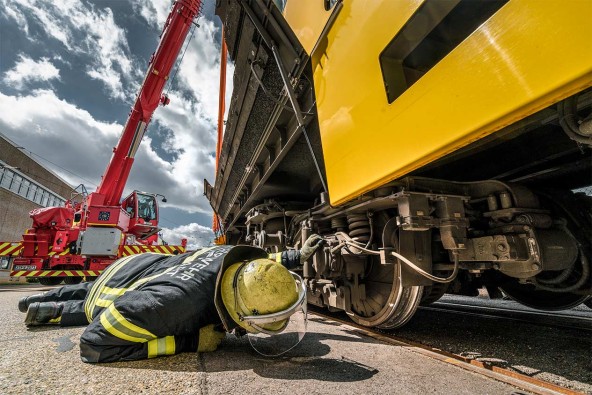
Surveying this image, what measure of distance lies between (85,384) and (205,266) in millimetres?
714

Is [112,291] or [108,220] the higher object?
[108,220]

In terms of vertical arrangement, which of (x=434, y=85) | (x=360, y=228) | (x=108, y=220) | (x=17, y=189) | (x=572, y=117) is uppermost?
(x=17, y=189)

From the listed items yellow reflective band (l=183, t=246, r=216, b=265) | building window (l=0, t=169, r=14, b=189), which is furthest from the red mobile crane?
building window (l=0, t=169, r=14, b=189)

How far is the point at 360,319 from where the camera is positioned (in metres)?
2.38

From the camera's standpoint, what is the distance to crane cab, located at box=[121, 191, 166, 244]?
9829mm

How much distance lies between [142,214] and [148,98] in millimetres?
5720

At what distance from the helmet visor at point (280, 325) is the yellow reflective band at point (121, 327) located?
0.55 metres

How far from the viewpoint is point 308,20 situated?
2.13m

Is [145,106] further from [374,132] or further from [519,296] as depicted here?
[519,296]

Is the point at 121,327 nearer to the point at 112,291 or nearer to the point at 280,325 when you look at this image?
the point at 112,291

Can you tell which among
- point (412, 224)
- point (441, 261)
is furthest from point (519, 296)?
point (412, 224)

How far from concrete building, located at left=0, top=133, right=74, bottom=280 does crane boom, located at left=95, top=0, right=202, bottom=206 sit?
1148 centimetres

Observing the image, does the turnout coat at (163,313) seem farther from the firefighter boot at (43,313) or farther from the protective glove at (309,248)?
the firefighter boot at (43,313)

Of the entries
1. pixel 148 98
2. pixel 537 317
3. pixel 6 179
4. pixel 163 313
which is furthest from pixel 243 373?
pixel 6 179
